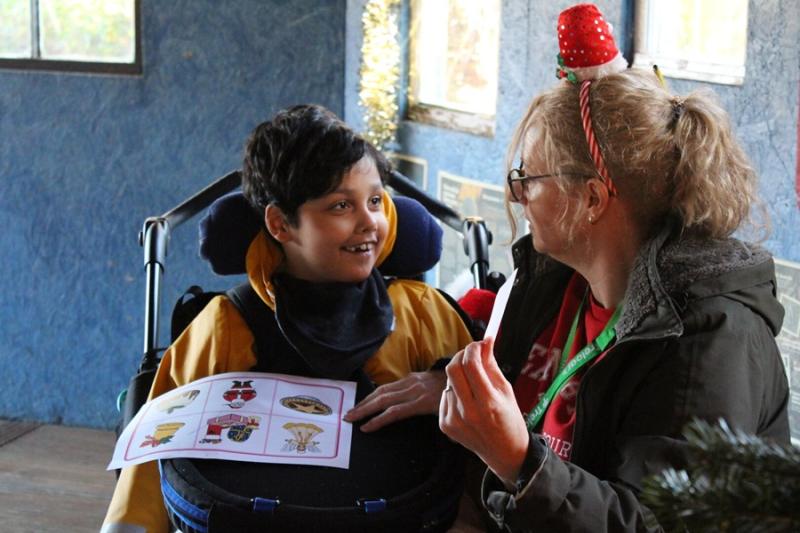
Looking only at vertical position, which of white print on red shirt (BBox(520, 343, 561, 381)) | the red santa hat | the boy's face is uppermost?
the red santa hat

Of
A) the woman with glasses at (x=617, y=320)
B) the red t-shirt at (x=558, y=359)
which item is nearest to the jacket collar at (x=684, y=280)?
the woman with glasses at (x=617, y=320)

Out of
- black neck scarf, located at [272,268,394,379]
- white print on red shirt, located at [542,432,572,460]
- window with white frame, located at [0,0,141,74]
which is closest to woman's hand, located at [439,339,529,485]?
white print on red shirt, located at [542,432,572,460]

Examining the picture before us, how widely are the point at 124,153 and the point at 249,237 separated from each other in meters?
2.55

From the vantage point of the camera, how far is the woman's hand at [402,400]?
174cm

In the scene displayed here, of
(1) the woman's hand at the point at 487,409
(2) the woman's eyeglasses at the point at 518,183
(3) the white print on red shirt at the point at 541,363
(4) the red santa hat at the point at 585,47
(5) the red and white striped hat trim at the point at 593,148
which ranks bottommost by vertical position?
(3) the white print on red shirt at the point at 541,363

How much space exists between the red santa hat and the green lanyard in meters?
0.34

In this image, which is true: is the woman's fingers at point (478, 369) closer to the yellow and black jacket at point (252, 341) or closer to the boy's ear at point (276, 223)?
the yellow and black jacket at point (252, 341)

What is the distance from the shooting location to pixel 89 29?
442 cm

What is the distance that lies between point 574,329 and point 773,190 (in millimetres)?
1037

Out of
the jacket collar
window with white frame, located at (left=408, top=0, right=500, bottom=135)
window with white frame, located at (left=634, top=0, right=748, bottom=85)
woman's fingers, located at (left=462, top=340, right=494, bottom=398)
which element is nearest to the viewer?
woman's fingers, located at (left=462, top=340, right=494, bottom=398)

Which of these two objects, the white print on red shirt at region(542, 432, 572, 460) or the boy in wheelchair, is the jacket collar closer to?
the white print on red shirt at region(542, 432, 572, 460)

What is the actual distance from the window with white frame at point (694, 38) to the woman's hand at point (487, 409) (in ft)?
5.11

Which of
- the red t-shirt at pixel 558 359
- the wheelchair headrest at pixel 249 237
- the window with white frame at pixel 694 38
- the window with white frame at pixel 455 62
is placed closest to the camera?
the red t-shirt at pixel 558 359

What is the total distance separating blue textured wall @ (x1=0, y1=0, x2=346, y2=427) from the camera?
434 cm
